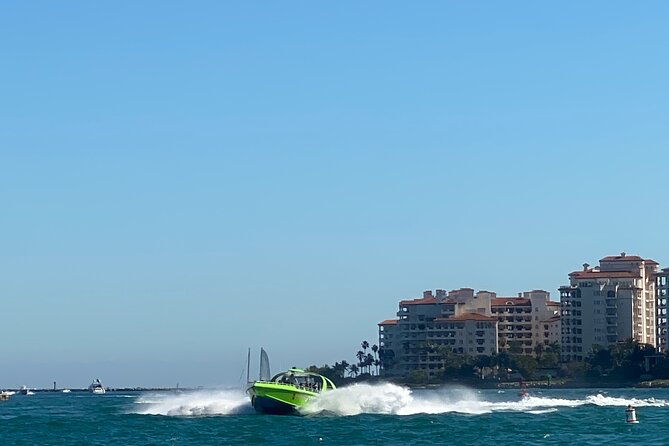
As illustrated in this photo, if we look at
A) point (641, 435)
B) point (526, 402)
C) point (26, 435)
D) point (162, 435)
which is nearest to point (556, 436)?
point (641, 435)

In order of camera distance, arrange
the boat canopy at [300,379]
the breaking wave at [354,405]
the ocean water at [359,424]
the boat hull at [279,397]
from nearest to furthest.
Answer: the ocean water at [359,424]
the boat hull at [279,397]
the boat canopy at [300,379]
the breaking wave at [354,405]

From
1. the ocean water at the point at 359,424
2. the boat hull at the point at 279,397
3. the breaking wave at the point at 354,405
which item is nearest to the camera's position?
the ocean water at the point at 359,424

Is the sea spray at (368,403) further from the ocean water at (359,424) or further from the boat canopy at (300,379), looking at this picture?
the boat canopy at (300,379)

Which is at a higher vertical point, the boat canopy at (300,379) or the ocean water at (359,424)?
the boat canopy at (300,379)

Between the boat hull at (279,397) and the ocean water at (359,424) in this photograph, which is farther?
the boat hull at (279,397)

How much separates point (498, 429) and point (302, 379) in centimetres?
1614

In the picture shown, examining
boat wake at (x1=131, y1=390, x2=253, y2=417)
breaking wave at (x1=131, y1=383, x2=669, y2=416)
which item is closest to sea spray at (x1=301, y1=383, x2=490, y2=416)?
breaking wave at (x1=131, y1=383, x2=669, y2=416)

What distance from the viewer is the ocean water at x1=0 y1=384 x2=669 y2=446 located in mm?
62688

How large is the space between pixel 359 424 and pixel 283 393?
23.7 feet

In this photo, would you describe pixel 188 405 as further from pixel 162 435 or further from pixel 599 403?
pixel 599 403

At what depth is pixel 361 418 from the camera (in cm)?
7700

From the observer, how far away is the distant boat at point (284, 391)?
255 ft

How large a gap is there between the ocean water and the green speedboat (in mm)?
818

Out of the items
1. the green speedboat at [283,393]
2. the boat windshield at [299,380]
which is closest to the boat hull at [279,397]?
the green speedboat at [283,393]
